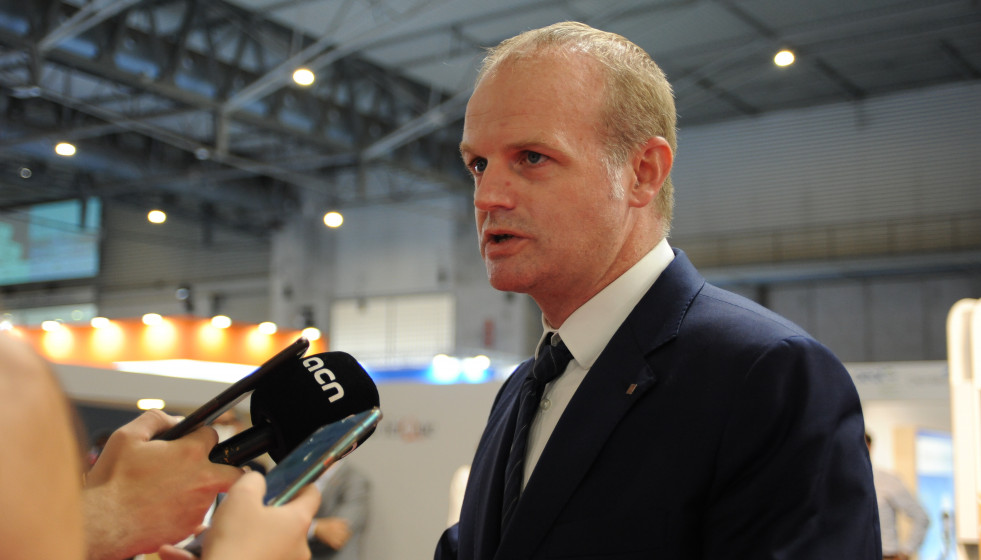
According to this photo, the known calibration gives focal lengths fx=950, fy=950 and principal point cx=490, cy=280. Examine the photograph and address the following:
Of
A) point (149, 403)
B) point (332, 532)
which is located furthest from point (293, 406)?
point (149, 403)

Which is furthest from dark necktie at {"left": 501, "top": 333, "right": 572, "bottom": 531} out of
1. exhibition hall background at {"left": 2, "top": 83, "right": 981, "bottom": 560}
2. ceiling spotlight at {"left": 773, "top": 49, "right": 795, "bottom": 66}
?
ceiling spotlight at {"left": 773, "top": 49, "right": 795, "bottom": 66}

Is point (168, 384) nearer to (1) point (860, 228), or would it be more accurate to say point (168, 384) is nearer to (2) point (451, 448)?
(2) point (451, 448)

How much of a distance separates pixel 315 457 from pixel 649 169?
0.82 meters

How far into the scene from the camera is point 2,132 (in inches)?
628

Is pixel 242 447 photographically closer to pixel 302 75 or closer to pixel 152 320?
pixel 152 320

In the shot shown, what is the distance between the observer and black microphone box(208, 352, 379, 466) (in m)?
1.16

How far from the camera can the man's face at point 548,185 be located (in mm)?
1428

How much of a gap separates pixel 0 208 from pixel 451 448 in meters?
19.4

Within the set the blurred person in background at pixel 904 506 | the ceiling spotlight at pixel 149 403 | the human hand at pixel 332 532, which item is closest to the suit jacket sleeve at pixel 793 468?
the human hand at pixel 332 532

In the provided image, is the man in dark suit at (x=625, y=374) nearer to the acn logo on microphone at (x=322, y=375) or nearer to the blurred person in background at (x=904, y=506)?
the acn logo on microphone at (x=322, y=375)

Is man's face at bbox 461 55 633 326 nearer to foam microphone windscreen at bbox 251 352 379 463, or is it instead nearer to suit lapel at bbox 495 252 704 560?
suit lapel at bbox 495 252 704 560

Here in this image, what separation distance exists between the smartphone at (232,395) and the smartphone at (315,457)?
16cm

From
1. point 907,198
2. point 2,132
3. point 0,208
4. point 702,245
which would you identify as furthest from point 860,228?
point 0,208

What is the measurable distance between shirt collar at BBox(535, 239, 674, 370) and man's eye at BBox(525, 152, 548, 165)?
0.22 metres
